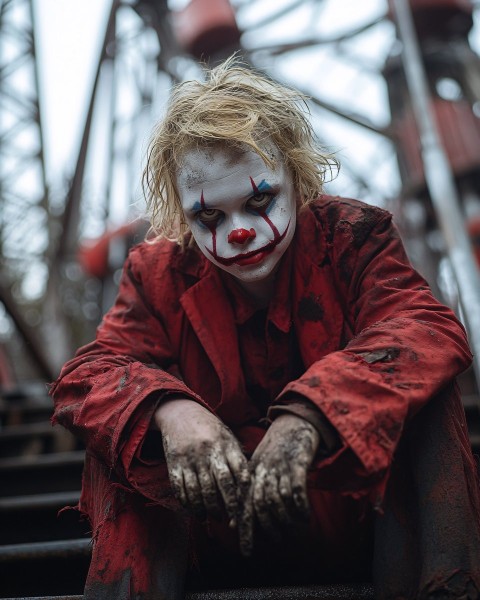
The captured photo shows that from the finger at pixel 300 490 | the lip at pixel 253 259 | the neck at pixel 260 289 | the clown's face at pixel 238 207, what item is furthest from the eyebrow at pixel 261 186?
the finger at pixel 300 490

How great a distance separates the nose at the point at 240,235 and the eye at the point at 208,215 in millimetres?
52

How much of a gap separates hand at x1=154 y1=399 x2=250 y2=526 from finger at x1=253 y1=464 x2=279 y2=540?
1.1 inches

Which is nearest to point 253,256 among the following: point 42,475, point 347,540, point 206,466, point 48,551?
point 206,466

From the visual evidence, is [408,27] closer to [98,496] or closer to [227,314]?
[227,314]

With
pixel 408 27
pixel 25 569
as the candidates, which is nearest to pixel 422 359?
pixel 25 569

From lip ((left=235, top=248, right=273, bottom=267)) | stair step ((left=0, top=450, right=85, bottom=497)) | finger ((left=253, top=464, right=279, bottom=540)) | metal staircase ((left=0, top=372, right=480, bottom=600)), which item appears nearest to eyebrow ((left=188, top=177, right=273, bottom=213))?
lip ((left=235, top=248, right=273, bottom=267))

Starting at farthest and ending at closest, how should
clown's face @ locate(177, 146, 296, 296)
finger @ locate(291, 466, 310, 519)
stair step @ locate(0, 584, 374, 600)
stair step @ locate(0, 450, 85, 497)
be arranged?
1. stair step @ locate(0, 450, 85, 497)
2. clown's face @ locate(177, 146, 296, 296)
3. stair step @ locate(0, 584, 374, 600)
4. finger @ locate(291, 466, 310, 519)

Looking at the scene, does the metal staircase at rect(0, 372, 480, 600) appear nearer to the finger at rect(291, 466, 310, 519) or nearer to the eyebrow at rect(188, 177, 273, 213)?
the finger at rect(291, 466, 310, 519)

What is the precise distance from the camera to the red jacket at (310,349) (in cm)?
102

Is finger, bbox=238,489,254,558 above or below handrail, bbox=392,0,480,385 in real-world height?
below

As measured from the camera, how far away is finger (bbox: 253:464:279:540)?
96cm

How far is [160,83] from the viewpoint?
5.19 meters

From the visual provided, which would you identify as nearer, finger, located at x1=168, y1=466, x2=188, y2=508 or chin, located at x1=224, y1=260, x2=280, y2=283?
finger, located at x1=168, y1=466, x2=188, y2=508

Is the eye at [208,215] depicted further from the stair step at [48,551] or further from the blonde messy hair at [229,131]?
the stair step at [48,551]
